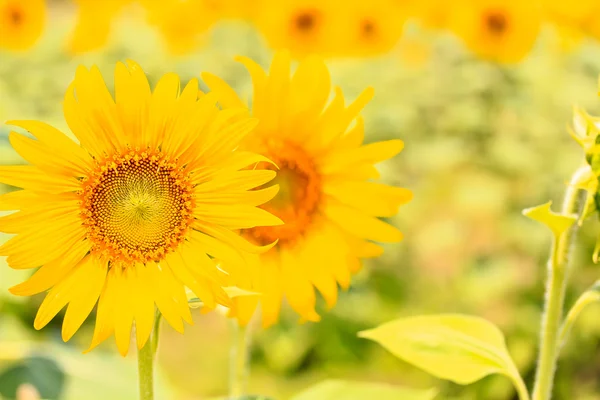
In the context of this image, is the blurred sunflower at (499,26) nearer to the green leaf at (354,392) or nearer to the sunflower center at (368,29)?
the sunflower center at (368,29)

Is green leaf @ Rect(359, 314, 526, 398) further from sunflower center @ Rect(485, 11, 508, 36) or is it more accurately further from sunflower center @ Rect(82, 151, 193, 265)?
sunflower center @ Rect(485, 11, 508, 36)

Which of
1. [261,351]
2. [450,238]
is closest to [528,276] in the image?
[450,238]

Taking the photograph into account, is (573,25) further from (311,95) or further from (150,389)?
(150,389)

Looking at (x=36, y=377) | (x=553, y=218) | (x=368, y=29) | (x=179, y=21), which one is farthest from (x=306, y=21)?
(x=553, y=218)

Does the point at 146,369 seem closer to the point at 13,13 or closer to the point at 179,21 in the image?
the point at 179,21

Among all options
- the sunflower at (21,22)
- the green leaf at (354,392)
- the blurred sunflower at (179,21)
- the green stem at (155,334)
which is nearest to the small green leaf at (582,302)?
the green leaf at (354,392)

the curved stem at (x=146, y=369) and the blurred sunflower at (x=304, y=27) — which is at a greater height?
the blurred sunflower at (x=304, y=27)

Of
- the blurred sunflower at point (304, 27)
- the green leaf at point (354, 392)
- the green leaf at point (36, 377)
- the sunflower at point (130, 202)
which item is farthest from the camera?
the blurred sunflower at point (304, 27)
